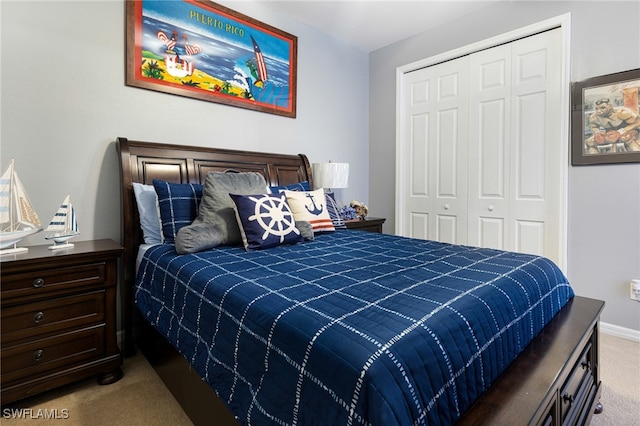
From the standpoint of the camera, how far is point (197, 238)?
5.76 ft

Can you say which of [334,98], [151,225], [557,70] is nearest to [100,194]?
[151,225]

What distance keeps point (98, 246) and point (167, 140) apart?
0.95 m

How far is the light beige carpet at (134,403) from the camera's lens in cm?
151

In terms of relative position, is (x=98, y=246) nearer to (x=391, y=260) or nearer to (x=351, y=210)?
(x=391, y=260)

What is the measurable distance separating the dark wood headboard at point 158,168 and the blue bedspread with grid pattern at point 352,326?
1.83 feet

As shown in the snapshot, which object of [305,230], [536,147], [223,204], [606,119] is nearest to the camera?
[223,204]

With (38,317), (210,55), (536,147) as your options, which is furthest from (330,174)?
(38,317)

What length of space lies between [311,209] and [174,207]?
900mm

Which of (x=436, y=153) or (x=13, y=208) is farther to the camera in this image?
(x=436, y=153)

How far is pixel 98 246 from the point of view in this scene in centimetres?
188

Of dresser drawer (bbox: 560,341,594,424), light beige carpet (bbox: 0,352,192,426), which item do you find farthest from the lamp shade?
dresser drawer (bbox: 560,341,594,424)

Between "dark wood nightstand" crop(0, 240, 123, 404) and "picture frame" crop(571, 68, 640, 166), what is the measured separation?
3.32 meters

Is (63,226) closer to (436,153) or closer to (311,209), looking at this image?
(311,209)

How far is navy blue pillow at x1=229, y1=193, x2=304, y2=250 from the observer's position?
6.09 ft
